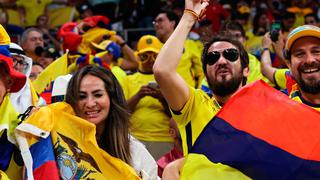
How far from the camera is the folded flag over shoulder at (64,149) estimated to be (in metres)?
3.54

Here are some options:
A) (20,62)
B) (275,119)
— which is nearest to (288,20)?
(20,62)

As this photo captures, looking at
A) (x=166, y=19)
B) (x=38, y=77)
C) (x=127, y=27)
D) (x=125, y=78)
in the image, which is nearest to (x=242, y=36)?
(x=166, y=19)

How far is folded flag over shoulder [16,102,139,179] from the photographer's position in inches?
139

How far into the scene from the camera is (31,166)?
3486mm

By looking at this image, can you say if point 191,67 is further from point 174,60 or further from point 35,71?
point 174,60

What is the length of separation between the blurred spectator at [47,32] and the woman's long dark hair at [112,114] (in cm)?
589

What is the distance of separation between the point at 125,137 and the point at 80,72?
523 mm

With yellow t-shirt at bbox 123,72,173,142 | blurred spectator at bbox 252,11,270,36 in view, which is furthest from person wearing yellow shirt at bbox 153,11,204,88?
blurred spectator at bbox 252,11,270,36

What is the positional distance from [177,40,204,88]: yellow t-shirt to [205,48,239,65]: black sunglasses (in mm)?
3097

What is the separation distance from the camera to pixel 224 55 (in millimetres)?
4723

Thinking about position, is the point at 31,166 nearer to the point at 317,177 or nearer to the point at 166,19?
the point at 317,177

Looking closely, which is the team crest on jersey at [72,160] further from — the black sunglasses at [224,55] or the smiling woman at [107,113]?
the black sunglasses at [224,55]

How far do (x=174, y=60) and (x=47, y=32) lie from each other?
7088 mm

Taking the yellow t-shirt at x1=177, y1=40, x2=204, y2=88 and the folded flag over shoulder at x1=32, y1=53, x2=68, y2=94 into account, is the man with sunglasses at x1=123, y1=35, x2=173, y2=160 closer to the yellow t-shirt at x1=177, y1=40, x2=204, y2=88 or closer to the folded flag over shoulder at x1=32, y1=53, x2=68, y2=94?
the yellow t-shirt at x1=177, y1=40, x2=204, y2=88
